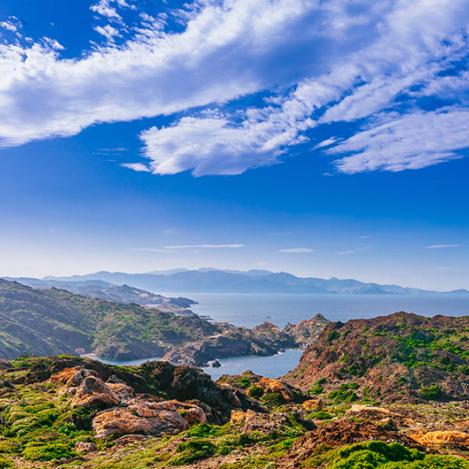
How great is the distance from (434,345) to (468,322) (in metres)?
16.2

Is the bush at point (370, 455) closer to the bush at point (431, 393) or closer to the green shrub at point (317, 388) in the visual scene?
the bush at point (431, 393)

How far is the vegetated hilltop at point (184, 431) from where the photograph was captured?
17.8 meters

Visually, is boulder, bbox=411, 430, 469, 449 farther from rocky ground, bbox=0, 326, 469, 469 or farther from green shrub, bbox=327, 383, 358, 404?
green shrub, bbox=327, 383, 358, 404

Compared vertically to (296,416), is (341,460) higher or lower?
higher

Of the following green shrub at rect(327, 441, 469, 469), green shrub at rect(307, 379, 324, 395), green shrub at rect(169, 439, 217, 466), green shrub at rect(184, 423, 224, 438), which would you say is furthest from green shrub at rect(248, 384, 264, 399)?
Result: green shrub at rect(327, 441, 469, 469)

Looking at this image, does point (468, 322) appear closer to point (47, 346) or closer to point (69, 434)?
point (69, 434)

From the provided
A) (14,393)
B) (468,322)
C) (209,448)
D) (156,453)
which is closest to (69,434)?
(156,453)

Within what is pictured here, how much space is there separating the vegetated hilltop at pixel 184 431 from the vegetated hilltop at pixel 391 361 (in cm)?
2235

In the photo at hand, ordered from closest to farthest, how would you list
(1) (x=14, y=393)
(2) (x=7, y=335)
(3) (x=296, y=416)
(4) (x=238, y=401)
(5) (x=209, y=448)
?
1. (5) (x=209, y=448)
2. (3) (x=296, y=416)
3. (1) (x=14, y=393)
4. (4) (x=238, y=401)
5. (2) (x=7, y=335)

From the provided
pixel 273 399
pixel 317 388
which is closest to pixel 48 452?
pixel 273 399

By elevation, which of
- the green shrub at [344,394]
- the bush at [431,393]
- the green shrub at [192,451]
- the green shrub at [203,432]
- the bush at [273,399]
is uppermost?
the green shrub at [192,451]

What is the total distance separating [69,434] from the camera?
30.0 meters

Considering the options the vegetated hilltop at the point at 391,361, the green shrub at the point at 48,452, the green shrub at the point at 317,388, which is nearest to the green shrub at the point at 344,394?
the vegetated hilltop at the point at 391,361

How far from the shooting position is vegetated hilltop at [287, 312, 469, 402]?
73375 millimetres
